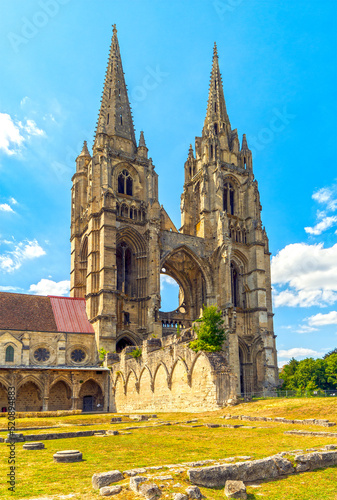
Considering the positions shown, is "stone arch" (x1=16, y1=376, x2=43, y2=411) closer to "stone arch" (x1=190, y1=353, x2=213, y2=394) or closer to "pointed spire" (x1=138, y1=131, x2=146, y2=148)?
"stone arch" (x1=190, y1=353, x2=213, y2=394)

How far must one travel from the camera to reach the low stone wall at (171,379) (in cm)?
2366

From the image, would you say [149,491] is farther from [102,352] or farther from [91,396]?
[102,352]

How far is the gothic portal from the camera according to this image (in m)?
45.3

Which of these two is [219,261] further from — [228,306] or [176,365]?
[176,365]

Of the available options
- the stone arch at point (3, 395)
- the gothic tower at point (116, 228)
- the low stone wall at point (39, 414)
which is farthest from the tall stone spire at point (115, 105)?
the low stone wall at point (39, 414)

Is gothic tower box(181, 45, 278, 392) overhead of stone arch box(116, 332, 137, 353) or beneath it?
overhead

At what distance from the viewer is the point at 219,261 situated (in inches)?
1986

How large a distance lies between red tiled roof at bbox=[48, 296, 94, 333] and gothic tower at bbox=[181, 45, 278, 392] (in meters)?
14.1

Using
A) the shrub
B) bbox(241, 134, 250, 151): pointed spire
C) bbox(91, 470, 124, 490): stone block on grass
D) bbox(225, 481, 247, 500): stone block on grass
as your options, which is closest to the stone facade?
bbox(241, 134, 250, 151): pointed spire

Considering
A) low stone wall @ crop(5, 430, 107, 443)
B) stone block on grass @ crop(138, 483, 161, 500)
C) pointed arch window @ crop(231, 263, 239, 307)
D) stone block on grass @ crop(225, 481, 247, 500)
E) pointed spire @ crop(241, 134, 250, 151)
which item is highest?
pointed spire @ crop(241, 134, 250, 151)

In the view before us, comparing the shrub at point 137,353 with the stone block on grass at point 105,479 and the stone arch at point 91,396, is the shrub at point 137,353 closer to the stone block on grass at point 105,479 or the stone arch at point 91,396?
the stone arch at point 91,396

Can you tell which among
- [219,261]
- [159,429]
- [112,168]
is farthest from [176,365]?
[112,168]

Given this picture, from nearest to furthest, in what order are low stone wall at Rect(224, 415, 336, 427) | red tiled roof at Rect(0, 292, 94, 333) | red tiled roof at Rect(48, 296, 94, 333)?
low stone wall at Rect(224, 415, 336, 427) < red tiled roof at Rect(0, 292, 94, 333) < red tiled roof at Rect(48, 296, 94, 333)

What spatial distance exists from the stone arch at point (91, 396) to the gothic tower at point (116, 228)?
3.50m
